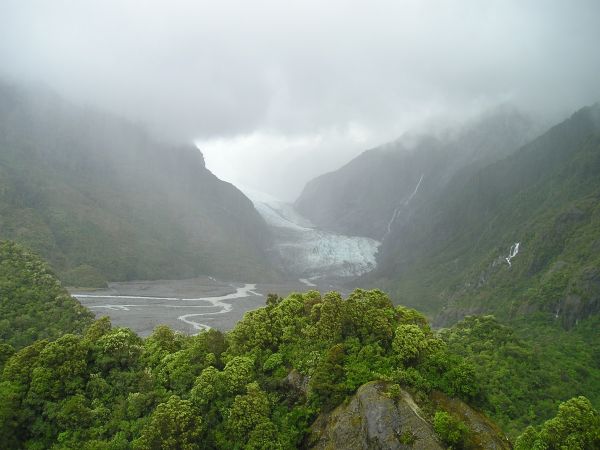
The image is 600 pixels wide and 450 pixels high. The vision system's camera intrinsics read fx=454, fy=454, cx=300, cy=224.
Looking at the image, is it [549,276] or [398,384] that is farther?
[549,276]

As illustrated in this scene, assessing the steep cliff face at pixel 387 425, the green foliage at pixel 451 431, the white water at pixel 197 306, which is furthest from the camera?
the white water at pixel 197 306

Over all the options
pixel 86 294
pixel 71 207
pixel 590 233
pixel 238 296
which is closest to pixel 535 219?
pixel 590 233

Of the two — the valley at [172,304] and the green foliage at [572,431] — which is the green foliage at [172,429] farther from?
the valley at [172,304]

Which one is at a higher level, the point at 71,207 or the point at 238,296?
the point at 71,207

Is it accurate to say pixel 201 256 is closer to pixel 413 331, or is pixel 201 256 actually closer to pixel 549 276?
pixel 549 276

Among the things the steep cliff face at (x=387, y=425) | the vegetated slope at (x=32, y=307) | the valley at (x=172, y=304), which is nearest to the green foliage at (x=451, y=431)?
the steep cliff face at (x=387, y=425)

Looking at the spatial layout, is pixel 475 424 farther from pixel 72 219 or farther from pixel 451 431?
pixel 72 219
